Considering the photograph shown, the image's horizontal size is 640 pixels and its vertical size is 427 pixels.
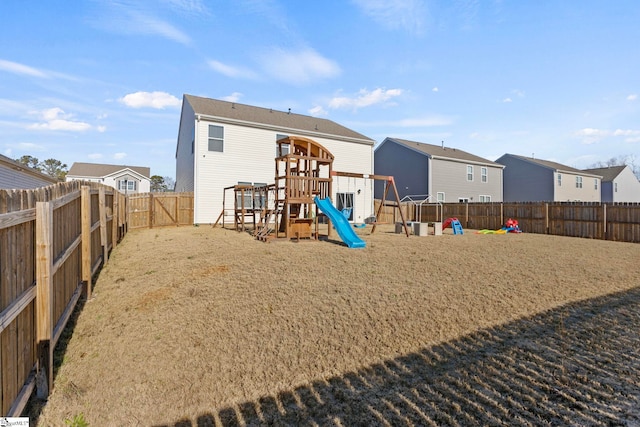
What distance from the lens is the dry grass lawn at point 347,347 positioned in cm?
283

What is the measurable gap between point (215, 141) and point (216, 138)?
0.55 ft

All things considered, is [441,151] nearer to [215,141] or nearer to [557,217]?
[557,217]

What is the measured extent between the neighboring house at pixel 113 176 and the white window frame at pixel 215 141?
2422cm

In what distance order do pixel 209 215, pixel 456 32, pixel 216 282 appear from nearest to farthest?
1. pixel 216 282
2. pixel 456 32
3. pixel 209 215

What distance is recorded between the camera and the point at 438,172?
78.3ft

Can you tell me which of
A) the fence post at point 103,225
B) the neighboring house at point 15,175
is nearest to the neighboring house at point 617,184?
the fence post at point 103,225

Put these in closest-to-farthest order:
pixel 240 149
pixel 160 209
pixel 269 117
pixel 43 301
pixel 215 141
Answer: pixel 43 301, pixel 160 209, pixel 215 141, pixel 240 149, pixel 269 117

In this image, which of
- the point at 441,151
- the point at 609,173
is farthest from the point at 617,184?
the point at 441,151

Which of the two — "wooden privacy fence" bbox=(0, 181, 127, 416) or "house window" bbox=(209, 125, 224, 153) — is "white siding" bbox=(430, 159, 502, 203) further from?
"wooden privacy fence" bbox=(0, 181, 127, 416)

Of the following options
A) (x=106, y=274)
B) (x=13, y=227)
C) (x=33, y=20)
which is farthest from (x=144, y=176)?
(x=13, y=227)

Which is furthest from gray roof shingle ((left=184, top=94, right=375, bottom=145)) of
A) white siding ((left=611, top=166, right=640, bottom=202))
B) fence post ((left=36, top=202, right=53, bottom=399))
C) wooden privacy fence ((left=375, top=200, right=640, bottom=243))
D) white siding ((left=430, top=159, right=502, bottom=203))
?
white siding ((left=611, top=166, right=640, bottom=202))

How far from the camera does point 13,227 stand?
7.81ft

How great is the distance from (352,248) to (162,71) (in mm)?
10791

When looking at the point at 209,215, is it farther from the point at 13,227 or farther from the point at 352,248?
the point at 13,227
